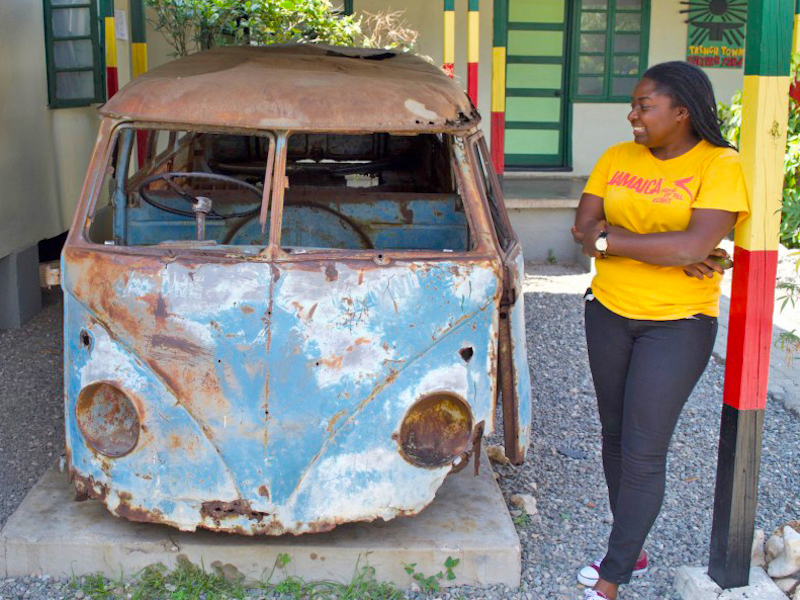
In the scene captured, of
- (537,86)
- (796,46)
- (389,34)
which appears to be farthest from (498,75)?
(537,86)

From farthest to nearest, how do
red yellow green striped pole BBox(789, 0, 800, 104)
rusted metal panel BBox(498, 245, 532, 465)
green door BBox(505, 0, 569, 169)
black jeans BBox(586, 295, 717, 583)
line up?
green door BBox(505, 0, 569, 169)
red yellow green striped pole BBox(789, 0, 800, 104)
rusted metal panel BBox(498, 245, 532, 465)
black jeans BBox(586, 295, 717, 583)

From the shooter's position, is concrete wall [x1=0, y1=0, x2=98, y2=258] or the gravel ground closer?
the gravel ground

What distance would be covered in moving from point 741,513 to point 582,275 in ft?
18.4

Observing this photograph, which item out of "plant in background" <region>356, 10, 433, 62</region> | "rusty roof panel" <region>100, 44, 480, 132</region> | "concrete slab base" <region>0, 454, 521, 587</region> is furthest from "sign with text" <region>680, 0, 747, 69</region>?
"concrete slab base" <region>0, 454, 521, 587</region>

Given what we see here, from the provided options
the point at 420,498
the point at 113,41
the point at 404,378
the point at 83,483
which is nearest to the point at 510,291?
the point at 404,378

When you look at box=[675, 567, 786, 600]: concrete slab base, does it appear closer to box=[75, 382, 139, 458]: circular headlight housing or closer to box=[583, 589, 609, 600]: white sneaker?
box=[583, 589, 609, 600]: white sneaker

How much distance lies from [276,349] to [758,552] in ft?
6.57

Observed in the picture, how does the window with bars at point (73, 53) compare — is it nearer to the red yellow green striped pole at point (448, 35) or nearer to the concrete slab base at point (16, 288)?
the concrete slab base at point (16, 288)

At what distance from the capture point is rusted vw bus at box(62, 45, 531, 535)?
11.2 ft

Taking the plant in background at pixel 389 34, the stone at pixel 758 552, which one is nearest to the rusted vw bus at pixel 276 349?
the stone at pixel 758 552

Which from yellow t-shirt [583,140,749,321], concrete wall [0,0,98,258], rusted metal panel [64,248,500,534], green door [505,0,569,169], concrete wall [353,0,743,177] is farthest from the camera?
green door [505,0,569,169]

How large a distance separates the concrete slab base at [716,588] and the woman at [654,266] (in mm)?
289

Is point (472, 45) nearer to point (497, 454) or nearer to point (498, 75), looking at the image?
point (498, 75)

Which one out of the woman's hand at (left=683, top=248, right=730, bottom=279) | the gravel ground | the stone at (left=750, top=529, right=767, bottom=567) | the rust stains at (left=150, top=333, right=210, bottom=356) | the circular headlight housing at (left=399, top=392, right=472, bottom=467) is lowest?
the gravel ground
